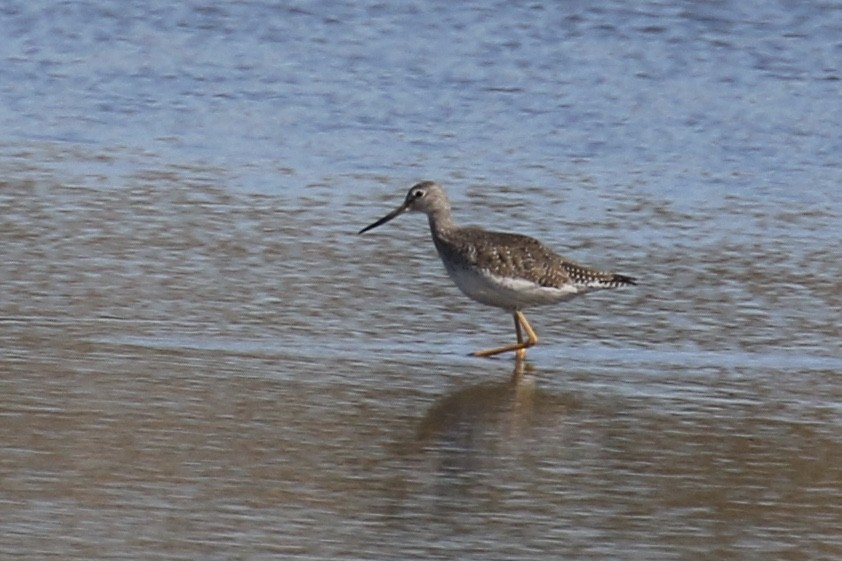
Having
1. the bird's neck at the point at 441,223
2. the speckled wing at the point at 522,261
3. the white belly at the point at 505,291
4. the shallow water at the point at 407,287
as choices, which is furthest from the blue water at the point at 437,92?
the white belly at the point at 505,291

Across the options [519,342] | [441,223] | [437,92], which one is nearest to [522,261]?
[519,342]

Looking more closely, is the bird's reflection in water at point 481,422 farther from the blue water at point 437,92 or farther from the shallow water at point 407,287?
the blue water at point 437,92

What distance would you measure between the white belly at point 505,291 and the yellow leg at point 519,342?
62mm

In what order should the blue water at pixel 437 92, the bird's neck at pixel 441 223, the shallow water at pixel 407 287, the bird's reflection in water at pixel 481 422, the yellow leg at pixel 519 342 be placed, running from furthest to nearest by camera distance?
the blue water at pixel 437 92, the bird's neck at pixel 441 223, the yellow leg at pixel 519 342, the bird's reflection in water at pixel 481 422, the shallow water at pixel 407 287

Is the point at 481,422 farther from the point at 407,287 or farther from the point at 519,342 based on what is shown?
the point at 407,287

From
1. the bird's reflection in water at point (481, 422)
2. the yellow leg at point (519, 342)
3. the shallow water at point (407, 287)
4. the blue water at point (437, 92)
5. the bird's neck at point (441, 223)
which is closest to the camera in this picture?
the shallow water at point (407, 287)

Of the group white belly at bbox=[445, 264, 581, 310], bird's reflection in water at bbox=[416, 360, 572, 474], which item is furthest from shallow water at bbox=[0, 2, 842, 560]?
white belly at bbox=[445, 264, 581, 310]

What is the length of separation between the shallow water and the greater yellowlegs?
16cm

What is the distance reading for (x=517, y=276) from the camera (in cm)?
782

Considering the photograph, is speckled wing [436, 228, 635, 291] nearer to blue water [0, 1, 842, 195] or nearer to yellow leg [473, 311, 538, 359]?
yellow leg [473, 311, 538, 359]

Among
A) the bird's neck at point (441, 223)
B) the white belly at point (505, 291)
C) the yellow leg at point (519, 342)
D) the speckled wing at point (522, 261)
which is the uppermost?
the bird's neck at point (441, 223)

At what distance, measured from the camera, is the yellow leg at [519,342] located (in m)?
7.53

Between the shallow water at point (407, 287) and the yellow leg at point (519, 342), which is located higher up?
the shallow water at point (407, 287)

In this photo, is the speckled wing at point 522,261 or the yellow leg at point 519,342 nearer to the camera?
the yellow leg at point 519,342
